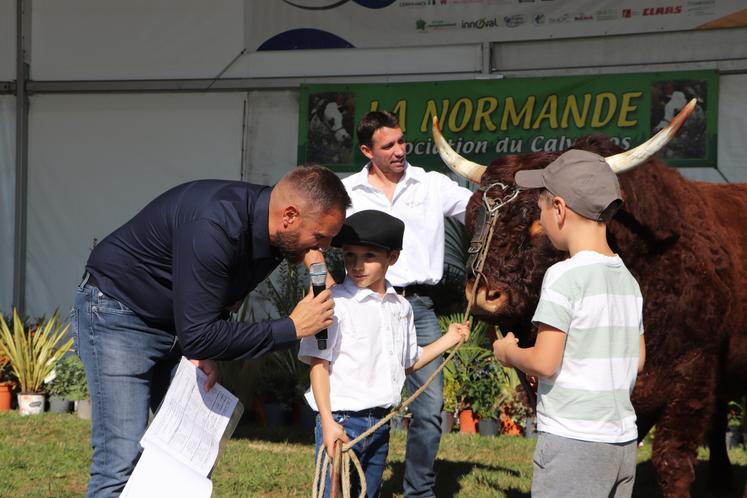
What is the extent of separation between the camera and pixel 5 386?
8820mm

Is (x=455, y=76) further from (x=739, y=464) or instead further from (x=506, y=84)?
(x=739, y=464)

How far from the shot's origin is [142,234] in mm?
3691

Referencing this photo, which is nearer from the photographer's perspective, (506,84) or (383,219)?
(383,219)

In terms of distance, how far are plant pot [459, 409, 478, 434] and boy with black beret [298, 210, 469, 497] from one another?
4.12 m

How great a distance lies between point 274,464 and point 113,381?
9.68ft

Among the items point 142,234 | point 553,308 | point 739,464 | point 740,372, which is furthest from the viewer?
point 739,464

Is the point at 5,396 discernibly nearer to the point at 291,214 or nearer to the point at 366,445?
the point at 366,445

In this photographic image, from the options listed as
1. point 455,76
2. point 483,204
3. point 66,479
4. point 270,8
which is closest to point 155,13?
point 270,8

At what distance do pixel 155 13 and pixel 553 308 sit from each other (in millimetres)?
8109

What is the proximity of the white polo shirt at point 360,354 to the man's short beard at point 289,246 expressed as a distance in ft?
1.17

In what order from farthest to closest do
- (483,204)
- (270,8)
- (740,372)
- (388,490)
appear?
(270,8), (388,490), (740,372), (483,204)

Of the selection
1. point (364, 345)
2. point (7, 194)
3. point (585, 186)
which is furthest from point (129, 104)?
point (585, 186)

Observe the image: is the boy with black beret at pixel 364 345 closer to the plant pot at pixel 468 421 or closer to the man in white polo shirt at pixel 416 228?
the man in white polo shirt at pixel 416 228

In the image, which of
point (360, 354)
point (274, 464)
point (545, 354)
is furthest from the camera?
point (274, 464)
